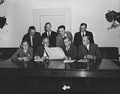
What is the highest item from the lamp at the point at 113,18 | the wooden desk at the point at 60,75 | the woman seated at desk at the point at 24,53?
the lamp at the point at 113,18

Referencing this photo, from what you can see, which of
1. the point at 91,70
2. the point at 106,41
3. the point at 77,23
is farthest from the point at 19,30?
the point at 91,70

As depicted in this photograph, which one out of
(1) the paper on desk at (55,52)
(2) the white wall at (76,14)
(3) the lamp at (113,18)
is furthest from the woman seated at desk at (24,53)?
(3) the lamp at (113,18)

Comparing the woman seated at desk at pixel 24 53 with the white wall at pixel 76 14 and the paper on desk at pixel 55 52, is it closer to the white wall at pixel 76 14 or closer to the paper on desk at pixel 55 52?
the paper on desk at pixel 55 52

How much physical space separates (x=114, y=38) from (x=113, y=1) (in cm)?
121

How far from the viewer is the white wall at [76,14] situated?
6723 millimetres

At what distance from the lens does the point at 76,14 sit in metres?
6.80

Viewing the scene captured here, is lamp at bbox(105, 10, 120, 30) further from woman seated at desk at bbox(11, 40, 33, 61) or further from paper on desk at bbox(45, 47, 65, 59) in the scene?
woman seated at desk at bbox(11, 40, 33, 61)

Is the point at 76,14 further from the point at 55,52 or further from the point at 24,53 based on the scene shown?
the point at 55,52

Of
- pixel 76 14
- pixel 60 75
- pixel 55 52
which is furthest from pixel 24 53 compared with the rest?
pixel 76 14

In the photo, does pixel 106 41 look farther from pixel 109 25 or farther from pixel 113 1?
pixel 113 1

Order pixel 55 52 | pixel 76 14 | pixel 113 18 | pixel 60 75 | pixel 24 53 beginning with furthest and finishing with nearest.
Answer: pixel 76 14
pixel 113 18
pixel 24 53
pixel 55 52
pixel 60 75

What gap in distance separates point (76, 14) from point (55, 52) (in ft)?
9.34

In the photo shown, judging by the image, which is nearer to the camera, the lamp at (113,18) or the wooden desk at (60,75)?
the wooden desk at (60,75)

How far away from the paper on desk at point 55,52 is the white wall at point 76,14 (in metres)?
2.73
